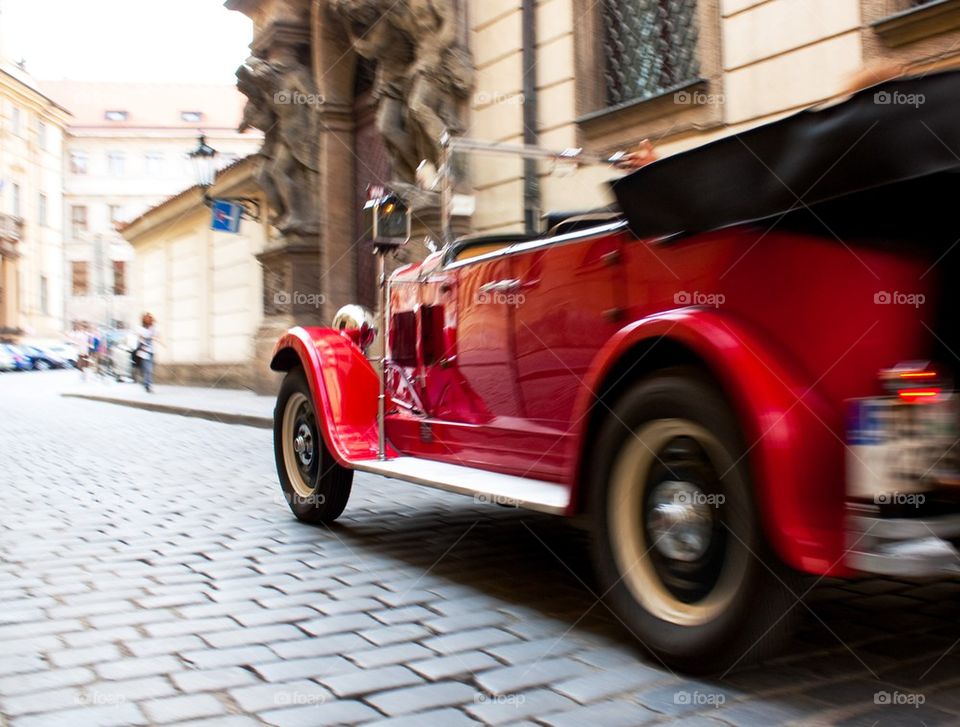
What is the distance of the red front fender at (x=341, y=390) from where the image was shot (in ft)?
16.4

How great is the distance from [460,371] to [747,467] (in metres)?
2.12

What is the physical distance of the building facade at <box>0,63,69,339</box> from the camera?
178 feet

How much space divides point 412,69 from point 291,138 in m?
4.95

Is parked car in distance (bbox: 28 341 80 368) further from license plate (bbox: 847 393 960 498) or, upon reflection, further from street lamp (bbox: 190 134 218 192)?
license plate (bbox: 847 393 960 498)

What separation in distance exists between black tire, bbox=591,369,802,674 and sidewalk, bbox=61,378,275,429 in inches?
366

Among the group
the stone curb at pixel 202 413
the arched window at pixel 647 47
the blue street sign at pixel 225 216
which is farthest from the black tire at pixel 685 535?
the blue street sign at pixel 225 216

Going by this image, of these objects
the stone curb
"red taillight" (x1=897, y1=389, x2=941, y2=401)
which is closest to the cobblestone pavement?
"red taillight" (x1=897, y1=389, x2=941, y2=401)

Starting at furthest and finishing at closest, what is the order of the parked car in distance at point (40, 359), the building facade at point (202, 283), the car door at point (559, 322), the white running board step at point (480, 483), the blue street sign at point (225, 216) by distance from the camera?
the parked car in distance at point (40, 359), the building facade at point (202, 283), the blue street sign at point (225, 216), the car door at point (559, 322), the white running board step at point (480, 483)

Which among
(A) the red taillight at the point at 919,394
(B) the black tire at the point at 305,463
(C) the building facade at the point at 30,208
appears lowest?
(B) the black tire at the point at 305,463

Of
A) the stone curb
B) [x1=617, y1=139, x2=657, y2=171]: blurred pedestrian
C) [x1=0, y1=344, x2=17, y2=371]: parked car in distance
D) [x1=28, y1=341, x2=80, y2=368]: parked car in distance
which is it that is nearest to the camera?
[x1=617, y1=139, x2=657, y2=171]: blurred pedestrian

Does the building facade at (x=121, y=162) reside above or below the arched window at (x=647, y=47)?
above

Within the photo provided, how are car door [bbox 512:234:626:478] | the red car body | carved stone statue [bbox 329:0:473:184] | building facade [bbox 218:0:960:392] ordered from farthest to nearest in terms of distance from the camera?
carved stone statue [bbox 329:0:473:184] → building facade [bbox 218:0:960:392] → car door [bbox 512:234:626:478] → the red car body

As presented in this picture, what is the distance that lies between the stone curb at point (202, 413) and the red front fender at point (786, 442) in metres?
9.75

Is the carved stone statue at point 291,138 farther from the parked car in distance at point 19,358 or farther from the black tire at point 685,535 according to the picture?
the parked car in distance at point 19,358
